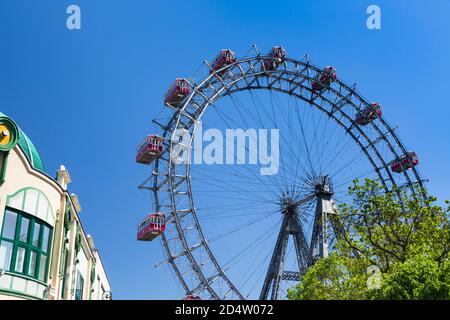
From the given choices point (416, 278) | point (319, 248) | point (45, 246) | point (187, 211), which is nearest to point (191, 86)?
point (187, 211)

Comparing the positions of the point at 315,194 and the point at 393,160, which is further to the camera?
the point at 393,160

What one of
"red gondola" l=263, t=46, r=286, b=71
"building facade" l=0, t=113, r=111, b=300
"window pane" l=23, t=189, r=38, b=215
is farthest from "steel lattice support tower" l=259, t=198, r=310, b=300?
"window pane" l=23, t=189, r=38, b=215

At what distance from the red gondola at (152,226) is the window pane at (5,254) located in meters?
18.8

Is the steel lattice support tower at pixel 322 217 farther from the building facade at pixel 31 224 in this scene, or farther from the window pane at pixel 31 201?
the window pane at pixel 31 201

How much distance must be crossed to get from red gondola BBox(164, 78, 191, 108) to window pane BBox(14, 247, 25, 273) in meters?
23.6

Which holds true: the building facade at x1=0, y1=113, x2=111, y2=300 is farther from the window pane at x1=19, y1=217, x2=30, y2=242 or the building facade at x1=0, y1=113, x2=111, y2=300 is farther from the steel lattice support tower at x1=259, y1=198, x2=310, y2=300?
the steel lattice support tower at x1=259, y1=198, x2=310, y2=300

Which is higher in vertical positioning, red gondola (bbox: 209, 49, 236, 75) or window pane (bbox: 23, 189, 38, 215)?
red gondola (bbox: 209, 49, 236, 75)

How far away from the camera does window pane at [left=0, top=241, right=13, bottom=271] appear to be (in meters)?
20.6

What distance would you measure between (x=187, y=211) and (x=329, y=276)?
14.8 meters

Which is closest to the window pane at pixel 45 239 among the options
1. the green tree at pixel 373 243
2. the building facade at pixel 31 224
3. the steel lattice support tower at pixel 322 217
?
the building facade at pixel 31 224

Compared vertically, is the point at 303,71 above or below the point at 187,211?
above

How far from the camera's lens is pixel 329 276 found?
27766mm
